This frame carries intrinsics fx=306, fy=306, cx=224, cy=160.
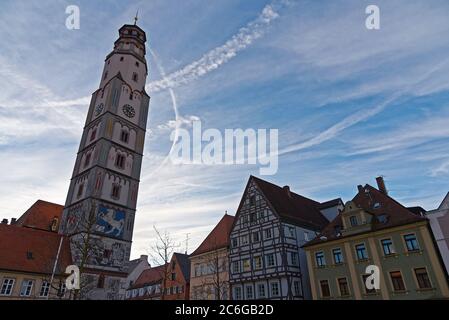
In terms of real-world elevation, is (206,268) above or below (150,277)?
below

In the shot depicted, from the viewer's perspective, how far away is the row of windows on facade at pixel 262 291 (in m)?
32.0

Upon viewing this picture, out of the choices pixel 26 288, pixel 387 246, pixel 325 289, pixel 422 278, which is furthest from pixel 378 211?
pixel 26 288

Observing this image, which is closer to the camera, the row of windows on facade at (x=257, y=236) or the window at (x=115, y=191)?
the row of windows on facade at (x=257, y=236)

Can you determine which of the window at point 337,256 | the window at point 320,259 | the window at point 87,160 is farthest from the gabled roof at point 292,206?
the window at point 87,160

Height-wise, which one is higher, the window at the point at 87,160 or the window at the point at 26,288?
the window at the point at 87,160

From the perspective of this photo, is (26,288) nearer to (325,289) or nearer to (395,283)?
(325,289)

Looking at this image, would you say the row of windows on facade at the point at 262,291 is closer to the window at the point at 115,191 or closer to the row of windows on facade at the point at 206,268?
the row of windows on facade at the point at 206,268

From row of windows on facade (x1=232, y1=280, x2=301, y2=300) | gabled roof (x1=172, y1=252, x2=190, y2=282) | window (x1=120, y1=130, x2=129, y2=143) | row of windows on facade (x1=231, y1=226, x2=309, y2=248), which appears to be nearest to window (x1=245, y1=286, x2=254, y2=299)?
row of windows on facade (x1=232, y1=280, x2=301, y2=300)

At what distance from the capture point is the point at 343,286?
29109mm

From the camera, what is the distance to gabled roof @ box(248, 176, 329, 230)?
3694cm

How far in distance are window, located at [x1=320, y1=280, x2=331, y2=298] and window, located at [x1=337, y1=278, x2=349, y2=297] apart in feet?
4.15

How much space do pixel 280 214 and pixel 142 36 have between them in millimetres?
44336

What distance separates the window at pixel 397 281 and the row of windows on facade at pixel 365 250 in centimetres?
172

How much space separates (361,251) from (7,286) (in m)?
35.1
